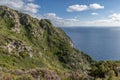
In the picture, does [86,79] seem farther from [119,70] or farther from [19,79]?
[119,70]

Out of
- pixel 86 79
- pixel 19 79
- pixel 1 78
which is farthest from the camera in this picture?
pixel 86 79

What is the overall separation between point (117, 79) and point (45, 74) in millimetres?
6524

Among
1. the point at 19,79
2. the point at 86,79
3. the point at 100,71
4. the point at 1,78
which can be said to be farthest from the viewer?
the point at 100,71

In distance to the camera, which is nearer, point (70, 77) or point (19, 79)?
point (19, 79)

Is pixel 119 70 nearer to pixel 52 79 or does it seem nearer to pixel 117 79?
pixel 117 79

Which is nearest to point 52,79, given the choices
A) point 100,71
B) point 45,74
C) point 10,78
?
point 45,74

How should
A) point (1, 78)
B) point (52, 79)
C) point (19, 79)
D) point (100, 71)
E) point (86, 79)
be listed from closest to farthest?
point (1, 78) < point (19, 79) < point (52, 79) < point (86, 79) < point (100, 71)

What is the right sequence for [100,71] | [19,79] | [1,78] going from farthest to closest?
[100,71]
[19,79]
[1,78]

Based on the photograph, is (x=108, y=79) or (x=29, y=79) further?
(x=108, y=79)

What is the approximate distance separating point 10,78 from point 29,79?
1452mm

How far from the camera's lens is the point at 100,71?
3086 cm

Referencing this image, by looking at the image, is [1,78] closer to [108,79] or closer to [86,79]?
[86,79]

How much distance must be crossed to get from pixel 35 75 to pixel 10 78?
A: 3.41 m

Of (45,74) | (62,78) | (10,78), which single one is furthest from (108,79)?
(10,78)
